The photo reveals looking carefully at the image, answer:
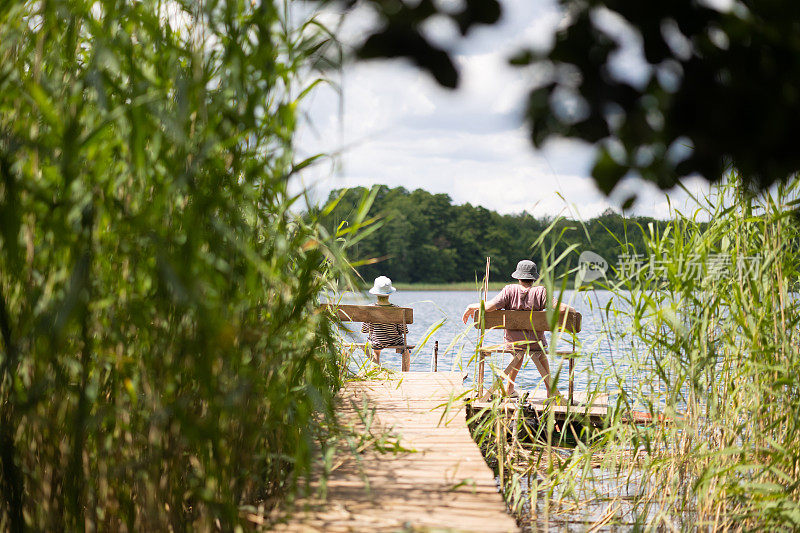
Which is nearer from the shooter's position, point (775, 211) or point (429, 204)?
point (775, 211)

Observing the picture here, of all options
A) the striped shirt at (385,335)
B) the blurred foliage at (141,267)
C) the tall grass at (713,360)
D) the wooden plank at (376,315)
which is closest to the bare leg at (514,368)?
the tall grass at (713,360)

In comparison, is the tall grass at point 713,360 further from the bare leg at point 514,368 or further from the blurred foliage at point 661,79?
the blurred foliage at point 661,79

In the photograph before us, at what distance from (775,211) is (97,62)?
7.98ft

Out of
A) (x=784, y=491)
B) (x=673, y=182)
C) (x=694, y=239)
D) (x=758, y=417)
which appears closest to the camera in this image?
(x=673, y=182)

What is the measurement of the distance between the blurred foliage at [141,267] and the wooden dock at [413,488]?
9.6 inches

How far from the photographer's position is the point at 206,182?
1.42 metres

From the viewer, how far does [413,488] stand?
183 centimetres

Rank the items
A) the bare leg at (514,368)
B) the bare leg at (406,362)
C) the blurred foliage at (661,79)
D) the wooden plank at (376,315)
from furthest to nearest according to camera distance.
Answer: the bare leg at (406,362) < the wooden plank at (376,315) < the bare leg at (514,368) < the blurred foliage at (661,79)

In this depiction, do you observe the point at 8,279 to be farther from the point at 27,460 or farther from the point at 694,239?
the point at 694,239

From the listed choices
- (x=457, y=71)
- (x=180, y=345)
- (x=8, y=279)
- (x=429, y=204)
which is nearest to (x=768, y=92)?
(x=457, y=71)

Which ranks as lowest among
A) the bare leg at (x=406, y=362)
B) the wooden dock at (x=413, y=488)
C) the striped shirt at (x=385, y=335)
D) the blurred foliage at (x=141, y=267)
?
the bare leg at (x=406, y=362)

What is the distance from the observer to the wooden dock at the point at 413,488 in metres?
1.54

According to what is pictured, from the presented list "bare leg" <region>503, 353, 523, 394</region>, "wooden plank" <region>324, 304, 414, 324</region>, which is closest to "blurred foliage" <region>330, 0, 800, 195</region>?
"bare leg" <region>503, 353, 523, 394</region>

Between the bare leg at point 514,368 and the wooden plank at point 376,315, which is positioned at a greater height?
the wooden plank at point 376,315
